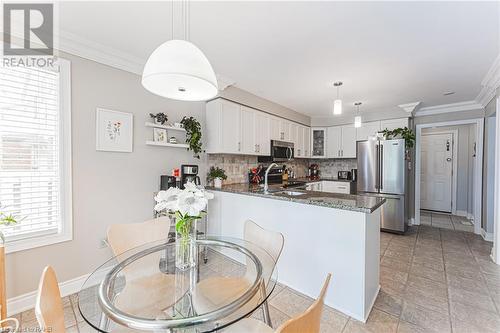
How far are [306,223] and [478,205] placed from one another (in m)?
4.07

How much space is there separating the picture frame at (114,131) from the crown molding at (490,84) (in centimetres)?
415

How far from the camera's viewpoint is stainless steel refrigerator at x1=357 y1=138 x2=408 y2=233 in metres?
4.03

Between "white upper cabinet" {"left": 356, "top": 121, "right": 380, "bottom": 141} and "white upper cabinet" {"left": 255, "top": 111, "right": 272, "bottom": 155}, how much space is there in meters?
2.22

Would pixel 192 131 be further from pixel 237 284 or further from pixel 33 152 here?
pixel 237 284

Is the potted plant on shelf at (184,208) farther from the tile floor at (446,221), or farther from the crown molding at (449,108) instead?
the tile floor at (446,221)

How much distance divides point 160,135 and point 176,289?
6.34ft

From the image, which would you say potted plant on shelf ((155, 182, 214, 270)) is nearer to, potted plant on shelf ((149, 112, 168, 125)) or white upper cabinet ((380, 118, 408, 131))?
potted plant on shelf ((149, 112, 168, 125))

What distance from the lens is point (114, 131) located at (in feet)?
8.04

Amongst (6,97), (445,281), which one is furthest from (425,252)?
(6,97)

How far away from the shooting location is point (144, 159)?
2723 millimetres

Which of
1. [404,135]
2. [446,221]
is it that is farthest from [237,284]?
[446,221]

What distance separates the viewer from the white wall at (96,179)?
208 cm

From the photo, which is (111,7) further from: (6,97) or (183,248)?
(183,248)

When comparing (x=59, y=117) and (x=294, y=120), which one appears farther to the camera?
(x=294, y=120)
